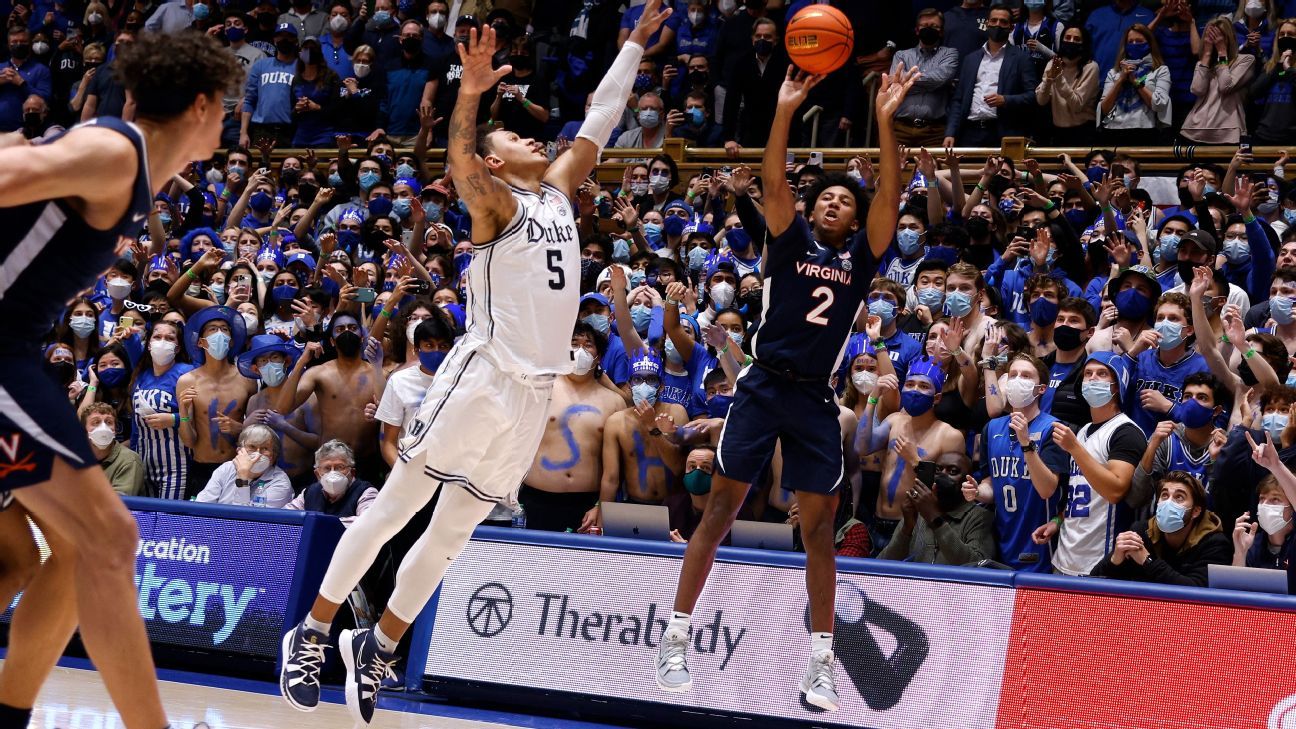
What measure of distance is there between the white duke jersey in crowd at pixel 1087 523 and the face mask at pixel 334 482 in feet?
16.0

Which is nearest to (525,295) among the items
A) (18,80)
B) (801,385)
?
(801,385)

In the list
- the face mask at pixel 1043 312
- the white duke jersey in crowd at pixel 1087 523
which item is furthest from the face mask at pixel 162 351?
the white duke jersey in crowd at pixel 1087 523

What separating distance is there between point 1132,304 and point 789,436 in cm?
419

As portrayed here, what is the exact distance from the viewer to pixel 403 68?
18000mm

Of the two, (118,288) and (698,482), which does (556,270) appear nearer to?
(698,482)

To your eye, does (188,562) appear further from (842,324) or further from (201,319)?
(842,324)

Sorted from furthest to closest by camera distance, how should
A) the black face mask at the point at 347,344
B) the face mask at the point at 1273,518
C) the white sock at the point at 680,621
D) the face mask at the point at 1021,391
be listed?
the black face mask at the point at 347,344 → the face mask at the point at 1021,391 → the face mask at the point at 1273,518 → the white sock at the point at 680,621

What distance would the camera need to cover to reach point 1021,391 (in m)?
8.90

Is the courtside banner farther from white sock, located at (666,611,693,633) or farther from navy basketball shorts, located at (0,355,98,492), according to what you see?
navy basketball shorts, located at (0,355,98,492)

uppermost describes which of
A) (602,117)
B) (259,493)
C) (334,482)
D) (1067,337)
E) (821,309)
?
(602,117)

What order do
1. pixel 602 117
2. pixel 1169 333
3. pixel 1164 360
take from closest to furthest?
pixel 602 117, pixel 1169 333, pixel 1164 360

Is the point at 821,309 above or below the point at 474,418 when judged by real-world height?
above

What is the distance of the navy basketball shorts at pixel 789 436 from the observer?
6492mm

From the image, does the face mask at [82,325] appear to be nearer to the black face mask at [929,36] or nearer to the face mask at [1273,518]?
the black face mask at [929,36]
